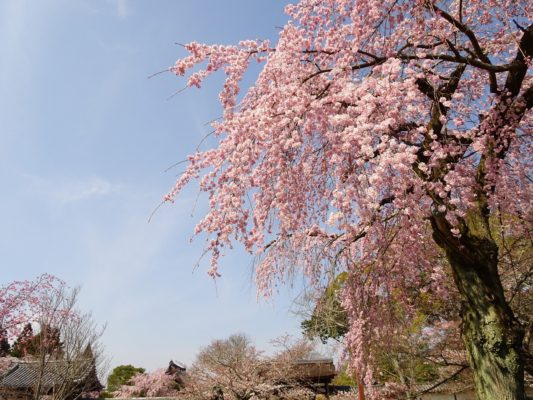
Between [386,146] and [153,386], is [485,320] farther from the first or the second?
[153,386]

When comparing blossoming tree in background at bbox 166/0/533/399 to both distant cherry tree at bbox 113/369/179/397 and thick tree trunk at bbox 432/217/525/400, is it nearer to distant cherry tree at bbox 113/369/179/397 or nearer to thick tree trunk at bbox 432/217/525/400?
thick tree trunk at bbox 432/217/525/400

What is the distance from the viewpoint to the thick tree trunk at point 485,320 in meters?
4.58

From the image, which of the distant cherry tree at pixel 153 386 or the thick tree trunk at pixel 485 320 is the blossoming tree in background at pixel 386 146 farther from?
the distant cherry tree at pixel 153 386

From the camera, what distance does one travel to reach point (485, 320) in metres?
4.79

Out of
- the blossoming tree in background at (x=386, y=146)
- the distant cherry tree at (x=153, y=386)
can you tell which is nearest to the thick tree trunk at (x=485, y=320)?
the blossoming tree in background at (x=386, y=146)

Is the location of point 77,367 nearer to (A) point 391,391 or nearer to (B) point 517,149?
(A) point 391,391

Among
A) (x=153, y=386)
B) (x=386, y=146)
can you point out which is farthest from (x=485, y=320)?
(x=153, y=386)

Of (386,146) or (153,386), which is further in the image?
(153,386)

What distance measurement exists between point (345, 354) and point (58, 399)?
986cm

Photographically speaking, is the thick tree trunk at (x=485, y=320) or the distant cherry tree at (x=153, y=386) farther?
the distant cherry tree at (x=153, y=386)

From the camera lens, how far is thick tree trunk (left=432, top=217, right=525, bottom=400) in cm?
458

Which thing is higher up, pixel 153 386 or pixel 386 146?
pixel 386 146

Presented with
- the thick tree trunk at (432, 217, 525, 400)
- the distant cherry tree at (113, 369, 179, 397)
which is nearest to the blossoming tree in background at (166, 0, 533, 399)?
the thick tree trunk at (432, 217, 525, 400)

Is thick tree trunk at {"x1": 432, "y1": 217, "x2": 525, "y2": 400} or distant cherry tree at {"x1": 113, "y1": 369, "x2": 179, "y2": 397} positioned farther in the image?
distant cherry tree at {"x1": 113, "y1": 369, "x2": 179, "y2": 397}
